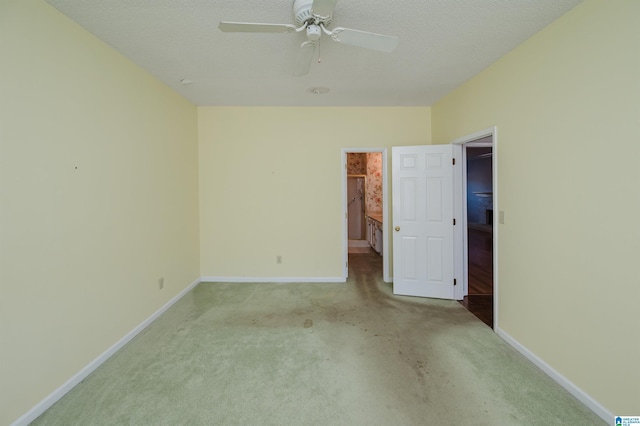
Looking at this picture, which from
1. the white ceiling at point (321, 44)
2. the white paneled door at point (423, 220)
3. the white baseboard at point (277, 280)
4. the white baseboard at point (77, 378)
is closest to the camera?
the white baseboard at point (77, 378)

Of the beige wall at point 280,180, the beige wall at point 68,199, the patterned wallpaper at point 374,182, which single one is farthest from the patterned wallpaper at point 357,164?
the beige wall at point 68,199

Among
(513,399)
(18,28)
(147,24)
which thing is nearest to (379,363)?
(513,399)

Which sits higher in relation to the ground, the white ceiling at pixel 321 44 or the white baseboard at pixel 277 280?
the white ceiling at pixel 321 44

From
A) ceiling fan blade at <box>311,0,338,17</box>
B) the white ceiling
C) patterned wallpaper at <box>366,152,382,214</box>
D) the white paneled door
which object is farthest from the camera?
patterned wallpaper at <box>366,152,382,214</box>

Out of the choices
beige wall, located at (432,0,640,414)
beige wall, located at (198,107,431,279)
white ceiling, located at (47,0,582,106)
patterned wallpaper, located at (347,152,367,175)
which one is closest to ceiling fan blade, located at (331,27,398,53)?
white ceiling, located at (47,0,582,106)

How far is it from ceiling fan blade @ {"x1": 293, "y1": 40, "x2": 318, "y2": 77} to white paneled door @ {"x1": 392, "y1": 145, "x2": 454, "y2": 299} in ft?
5.92

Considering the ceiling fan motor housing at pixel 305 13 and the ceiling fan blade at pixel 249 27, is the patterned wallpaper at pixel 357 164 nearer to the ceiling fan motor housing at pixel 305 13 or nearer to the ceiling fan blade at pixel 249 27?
the ceiling fan motor housing at pixel 305 13

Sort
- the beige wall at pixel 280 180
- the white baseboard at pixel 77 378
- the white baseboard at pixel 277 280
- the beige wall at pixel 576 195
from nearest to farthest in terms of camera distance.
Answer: the beige wall at pixel 576 195
the white baseboard at pixel 77 378
the beige wall at pixel 280 180
the white baseboard at pixel 277 280

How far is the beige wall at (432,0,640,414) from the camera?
4.89ft

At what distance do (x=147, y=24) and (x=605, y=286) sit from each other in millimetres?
3674

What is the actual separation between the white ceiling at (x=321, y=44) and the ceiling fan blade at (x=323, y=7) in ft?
1.20

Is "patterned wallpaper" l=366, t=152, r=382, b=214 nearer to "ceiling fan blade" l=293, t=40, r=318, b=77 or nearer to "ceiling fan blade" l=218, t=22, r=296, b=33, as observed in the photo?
"ceiling fan blade" l=293, t=40, r=318, b=77

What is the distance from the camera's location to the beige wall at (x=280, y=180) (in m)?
3.88

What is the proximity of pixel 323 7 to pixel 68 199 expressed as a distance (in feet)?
7.28
